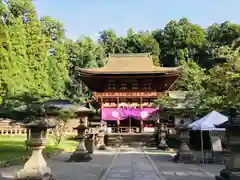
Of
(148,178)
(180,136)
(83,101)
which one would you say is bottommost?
(148,178)

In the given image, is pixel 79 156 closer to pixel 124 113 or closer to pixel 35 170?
pixel 35 170

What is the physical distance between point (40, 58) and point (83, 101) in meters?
9.28

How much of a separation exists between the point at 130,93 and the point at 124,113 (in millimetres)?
2130

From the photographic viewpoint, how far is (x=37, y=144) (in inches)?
328

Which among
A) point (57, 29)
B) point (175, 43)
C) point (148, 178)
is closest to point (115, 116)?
point (148, 178)

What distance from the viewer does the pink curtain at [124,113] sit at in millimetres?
29797

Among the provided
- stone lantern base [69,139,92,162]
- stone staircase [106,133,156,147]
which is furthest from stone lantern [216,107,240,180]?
stone staircase [106,133,156,147]

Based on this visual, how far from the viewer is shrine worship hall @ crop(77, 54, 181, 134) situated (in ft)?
97.3

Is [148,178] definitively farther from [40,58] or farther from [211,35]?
[211,35]

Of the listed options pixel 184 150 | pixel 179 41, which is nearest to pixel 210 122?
pixel 184 150

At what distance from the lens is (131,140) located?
25.7 meters

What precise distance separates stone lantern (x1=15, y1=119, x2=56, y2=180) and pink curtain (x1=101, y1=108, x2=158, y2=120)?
71.1 feet

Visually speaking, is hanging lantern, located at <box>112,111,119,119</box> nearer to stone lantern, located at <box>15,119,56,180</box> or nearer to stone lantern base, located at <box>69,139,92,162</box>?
stone lantern base, located at <box>69,139,92,162</box>

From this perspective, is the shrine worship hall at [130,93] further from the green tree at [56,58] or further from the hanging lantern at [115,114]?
the green tree at [56,58]
